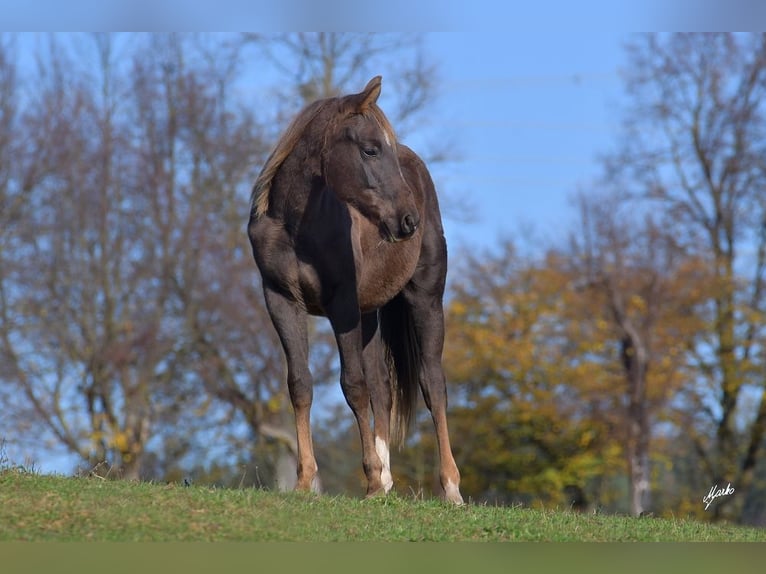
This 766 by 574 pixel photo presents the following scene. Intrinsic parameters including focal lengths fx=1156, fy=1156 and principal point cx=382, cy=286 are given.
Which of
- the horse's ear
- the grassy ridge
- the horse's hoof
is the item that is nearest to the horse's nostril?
the horse's ear

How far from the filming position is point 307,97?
37062 mm

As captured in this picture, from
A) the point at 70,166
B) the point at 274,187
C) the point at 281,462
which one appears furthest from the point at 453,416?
the point at 274,187

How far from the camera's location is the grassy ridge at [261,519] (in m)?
5.79

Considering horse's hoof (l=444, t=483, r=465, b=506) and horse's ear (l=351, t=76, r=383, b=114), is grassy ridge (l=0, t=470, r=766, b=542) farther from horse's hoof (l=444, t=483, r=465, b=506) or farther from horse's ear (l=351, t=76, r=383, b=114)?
horse's ear (l=351, t=76, r=383, b=114)

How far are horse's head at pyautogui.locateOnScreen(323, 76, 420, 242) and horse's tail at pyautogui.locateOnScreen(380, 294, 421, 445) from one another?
1.97 meters

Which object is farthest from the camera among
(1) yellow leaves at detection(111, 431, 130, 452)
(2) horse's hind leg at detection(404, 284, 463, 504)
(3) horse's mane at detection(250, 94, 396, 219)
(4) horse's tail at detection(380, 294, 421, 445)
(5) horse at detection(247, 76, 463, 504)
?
(1) yellow leaves at detection(111, 431, 130, 452)

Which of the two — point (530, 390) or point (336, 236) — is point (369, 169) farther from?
point (530, 390)

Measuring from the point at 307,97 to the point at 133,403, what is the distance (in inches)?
447

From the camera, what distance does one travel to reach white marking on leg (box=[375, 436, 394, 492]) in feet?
29.9

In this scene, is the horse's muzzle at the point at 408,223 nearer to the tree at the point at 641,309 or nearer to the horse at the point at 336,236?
the horse at the point at 336,236

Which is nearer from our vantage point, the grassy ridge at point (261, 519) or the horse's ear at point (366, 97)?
the grassy ridge at point (261, 519)

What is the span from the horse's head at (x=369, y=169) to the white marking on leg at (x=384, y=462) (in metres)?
1.96

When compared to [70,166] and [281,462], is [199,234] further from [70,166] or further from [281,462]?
[281,462]

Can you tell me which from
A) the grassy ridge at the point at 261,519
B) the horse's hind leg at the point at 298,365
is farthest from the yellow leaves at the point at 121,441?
the grassy ridge at the point at 261,519
